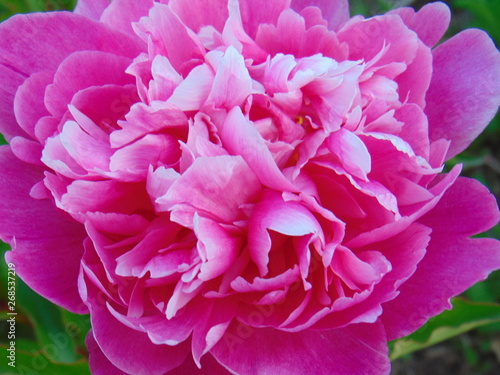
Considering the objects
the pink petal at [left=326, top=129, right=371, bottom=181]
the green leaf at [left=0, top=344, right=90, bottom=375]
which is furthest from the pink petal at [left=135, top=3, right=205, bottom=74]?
the green leaf at [left=0, top=344, right=90, bottom=375]

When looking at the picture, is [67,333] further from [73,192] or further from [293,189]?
[293,189]

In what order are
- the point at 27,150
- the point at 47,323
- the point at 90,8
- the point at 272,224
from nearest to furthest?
the point at 272,224 → the point at 27,150 → the point at 90,8 → the point at 47,323

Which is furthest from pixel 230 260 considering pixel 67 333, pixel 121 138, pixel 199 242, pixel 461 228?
pixel 67 333

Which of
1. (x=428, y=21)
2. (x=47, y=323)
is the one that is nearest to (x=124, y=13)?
(x=428, y=21)

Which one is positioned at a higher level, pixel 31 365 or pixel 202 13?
pixel 202 13

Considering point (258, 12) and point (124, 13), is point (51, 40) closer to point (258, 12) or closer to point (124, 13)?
point (124, 13)

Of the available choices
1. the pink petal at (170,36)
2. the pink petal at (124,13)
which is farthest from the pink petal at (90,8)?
the pink petal at (170,36)
